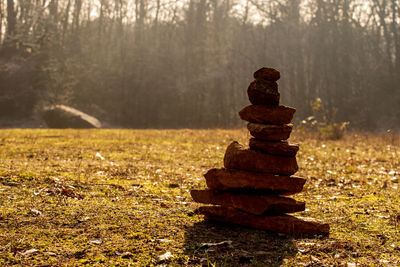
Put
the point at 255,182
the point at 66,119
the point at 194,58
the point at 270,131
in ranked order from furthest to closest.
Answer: the point at 194,58
the point at 66,119
the point at 270,131
the point at 255,182

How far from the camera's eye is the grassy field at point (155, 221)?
3.23m

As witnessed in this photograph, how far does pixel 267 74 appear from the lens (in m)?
4.30

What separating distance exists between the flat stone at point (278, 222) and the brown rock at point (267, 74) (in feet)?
5.29

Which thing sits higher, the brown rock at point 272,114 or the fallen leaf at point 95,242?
the brown rock at point 272,114

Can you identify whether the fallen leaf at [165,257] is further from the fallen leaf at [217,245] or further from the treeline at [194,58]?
the treeline at [194,58]

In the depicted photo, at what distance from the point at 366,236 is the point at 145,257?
239cm

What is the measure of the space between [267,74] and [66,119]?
21.5 meters

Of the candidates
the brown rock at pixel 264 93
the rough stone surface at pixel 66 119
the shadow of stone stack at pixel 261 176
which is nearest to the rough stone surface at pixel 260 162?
the shadow of stone stack at pixel 261 176

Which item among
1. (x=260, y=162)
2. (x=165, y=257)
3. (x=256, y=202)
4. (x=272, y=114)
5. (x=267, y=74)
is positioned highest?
(x=267, y=74)

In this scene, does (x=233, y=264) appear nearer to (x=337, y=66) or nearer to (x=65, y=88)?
(x=65, y=88)

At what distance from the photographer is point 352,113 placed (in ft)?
101

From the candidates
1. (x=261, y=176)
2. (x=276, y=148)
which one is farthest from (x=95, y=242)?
(x=276, y=148)

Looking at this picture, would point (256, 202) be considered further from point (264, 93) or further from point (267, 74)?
point (267, 74)

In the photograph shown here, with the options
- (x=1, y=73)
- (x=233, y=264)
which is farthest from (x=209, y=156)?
(x=1, y=73)
